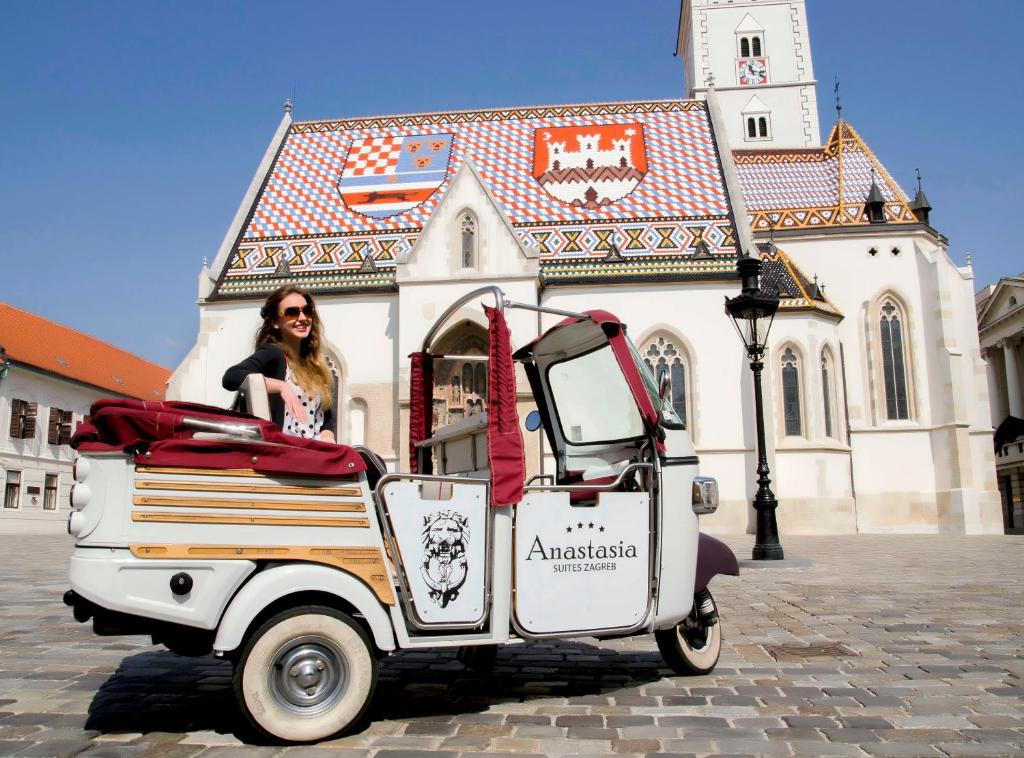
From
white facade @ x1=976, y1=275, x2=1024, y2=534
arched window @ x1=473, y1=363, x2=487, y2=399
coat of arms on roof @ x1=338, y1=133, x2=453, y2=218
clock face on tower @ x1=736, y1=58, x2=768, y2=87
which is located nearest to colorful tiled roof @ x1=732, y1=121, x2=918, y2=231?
clock face on tower @ x1=736, y1=58, x2=768, y2=87

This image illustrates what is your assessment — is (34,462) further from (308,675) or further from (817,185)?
(308,675)

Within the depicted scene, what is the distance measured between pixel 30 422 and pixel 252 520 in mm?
36187

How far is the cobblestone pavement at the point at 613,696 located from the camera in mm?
3461

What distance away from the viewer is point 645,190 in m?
25.2

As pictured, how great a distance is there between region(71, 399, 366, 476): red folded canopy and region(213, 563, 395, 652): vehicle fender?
44 centimetres

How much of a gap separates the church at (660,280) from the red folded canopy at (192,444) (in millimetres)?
16042

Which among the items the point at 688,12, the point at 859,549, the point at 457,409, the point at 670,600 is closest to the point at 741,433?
the point at 859,549

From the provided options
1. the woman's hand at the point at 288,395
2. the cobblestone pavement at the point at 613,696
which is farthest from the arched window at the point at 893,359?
the woman's hand at the point at 288,395

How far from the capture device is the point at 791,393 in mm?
24062

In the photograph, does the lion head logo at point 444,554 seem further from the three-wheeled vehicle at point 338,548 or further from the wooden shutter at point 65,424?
the wooden shutter at point 65,424

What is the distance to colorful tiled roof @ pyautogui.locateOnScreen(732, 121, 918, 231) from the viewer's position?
1161 inches

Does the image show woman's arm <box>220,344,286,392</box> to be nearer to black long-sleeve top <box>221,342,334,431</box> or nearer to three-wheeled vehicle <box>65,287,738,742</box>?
black long-sleeve top <box>221,342,334,431</box>

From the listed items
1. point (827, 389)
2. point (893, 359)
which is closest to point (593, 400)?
point (827, 389)

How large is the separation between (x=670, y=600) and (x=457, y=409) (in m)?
17.9
